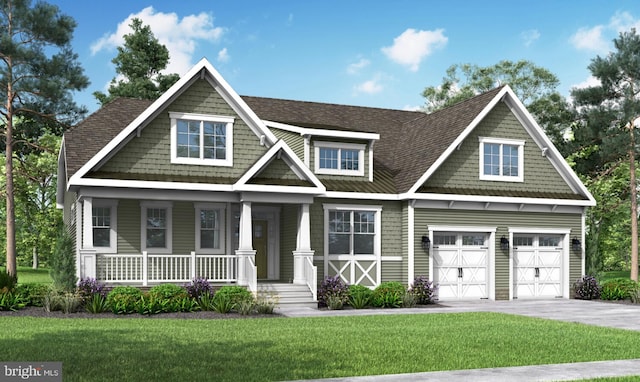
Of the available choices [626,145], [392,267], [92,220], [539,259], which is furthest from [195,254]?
[626,145]

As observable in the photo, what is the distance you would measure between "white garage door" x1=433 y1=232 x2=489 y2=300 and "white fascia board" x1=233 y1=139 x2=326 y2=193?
18.4 feet

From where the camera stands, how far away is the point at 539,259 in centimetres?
2816

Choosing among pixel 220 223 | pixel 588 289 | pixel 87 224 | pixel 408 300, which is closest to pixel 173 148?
pixel 220 223

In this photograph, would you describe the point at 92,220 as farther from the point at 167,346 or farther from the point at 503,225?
the point at 503,225

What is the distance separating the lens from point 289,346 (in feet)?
43.5

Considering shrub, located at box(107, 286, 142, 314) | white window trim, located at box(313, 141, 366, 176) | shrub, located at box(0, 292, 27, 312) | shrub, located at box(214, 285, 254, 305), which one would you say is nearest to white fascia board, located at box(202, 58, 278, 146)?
white window trim, located at box(313, 141, 366, 176)

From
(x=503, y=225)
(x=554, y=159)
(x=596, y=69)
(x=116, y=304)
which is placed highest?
(x=596, y=69)

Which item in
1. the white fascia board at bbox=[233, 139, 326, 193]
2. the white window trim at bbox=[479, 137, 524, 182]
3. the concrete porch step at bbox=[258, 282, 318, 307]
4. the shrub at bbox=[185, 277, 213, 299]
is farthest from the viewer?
the white window trim at bbox=[479, 137, 524, 182]

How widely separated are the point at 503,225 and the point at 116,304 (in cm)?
1468

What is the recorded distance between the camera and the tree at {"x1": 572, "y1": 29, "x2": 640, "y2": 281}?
3809 cm

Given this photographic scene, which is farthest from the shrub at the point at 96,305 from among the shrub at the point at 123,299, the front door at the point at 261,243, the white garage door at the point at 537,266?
the white garage door at the point at 537,266

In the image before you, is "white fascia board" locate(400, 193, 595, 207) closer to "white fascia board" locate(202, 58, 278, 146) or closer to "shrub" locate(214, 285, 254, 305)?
"white fascia board" locate(202, 58, 278, 146)

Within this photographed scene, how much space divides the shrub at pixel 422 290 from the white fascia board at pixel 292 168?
4.73 metres

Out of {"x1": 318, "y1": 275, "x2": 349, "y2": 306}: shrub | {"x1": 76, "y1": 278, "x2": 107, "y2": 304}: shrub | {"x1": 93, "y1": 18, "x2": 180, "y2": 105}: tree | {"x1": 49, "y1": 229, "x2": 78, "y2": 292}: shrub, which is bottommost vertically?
{"x1": 318, "y1": 275, "x2": 349, "y2": 306}: shrub
